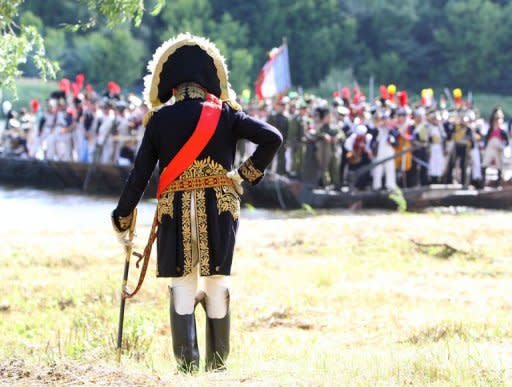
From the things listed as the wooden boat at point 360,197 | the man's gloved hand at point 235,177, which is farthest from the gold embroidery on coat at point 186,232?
the wooden boat at point 360,197

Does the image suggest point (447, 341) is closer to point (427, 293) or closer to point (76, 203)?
point (427, 293)

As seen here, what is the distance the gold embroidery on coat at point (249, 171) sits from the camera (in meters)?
5.77

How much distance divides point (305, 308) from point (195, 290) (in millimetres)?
2675

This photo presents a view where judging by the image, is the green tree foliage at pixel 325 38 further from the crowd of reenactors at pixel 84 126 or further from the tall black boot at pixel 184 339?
the tall black boot at pixel 184 339

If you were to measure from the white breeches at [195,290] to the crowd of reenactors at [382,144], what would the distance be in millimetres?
13224

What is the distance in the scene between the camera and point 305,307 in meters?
8.52

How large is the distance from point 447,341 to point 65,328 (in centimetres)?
266

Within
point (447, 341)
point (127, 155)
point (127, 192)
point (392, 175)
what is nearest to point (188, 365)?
point (127, 192)

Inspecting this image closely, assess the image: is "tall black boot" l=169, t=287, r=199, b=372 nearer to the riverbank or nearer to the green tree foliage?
the riverbank

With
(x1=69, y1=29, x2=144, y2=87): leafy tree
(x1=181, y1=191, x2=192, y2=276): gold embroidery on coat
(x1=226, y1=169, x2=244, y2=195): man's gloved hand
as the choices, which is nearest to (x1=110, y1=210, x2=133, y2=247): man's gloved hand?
(x1=181, y1=191, x2=192, y2=276): gold embroidery on coat

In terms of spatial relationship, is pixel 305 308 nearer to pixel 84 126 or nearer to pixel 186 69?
pixel 186 69

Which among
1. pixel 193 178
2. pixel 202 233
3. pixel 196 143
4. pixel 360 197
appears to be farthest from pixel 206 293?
pixel 360 197

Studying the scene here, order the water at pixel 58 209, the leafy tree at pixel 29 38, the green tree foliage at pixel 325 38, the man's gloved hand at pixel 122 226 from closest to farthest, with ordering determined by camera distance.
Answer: the man's gloved hand at pixel 122 226 → the leafy tree at pixel 29 38 → the water at pixel 58 209 → the green tree foliage at pixel 325 38

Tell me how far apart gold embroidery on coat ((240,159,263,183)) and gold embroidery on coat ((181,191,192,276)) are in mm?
284
